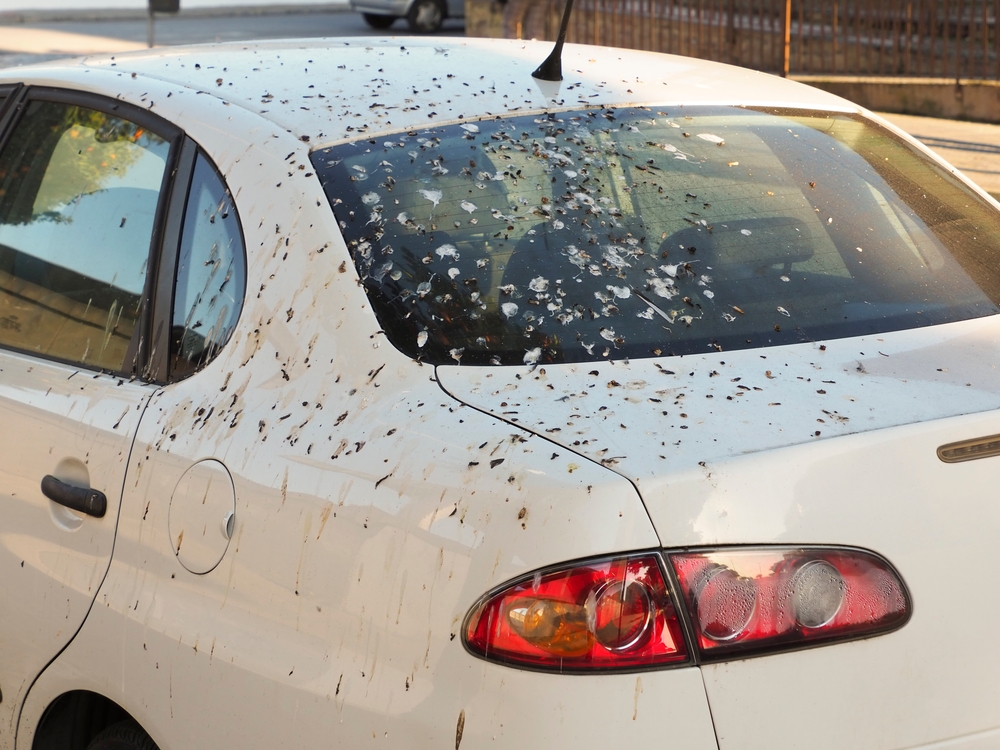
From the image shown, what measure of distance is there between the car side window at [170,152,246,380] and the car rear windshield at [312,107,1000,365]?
8.5 inches

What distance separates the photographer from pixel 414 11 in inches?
995

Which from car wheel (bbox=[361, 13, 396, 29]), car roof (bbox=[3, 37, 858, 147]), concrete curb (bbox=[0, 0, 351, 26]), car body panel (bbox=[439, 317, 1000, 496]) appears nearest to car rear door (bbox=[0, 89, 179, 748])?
car roof (bbox=[3, 37, 858, 147])

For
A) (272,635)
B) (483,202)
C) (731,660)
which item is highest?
(483,202)

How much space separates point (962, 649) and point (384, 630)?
0.81 m

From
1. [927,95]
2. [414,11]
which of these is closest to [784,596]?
[927,95]

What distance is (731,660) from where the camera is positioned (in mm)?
1604

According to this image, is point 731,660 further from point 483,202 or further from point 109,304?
point 109,304

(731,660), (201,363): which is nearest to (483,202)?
(201,363)

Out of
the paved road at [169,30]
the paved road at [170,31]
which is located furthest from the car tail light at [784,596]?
the paved road at [169,30]

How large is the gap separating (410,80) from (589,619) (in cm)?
155

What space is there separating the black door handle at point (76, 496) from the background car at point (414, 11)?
23887 millimetres

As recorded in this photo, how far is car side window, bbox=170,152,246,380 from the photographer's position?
7.45 ft

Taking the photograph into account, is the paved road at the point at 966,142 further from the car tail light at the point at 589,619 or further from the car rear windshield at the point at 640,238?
the car tail light at the point at 589,619

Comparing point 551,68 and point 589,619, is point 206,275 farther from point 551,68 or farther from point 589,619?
point 589,619
